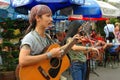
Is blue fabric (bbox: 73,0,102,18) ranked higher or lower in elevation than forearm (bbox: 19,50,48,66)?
lower

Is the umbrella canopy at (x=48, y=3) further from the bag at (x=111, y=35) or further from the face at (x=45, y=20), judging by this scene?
the bag at (x=111, y=35)

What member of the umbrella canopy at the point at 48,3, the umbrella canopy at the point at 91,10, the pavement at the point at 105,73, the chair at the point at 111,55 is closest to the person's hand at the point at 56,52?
the umbrella canopy at the point at 48,3

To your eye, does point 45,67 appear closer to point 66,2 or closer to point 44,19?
point 44,19

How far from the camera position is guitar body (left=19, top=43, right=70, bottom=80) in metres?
3.28

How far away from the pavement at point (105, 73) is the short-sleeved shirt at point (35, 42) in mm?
7592

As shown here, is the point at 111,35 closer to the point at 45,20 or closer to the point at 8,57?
the point at 8,57

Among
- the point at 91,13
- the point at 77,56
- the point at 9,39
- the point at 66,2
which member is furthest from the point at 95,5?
the point at 77,56

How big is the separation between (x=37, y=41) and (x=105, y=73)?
30.9ft

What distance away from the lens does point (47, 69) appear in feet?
11.5

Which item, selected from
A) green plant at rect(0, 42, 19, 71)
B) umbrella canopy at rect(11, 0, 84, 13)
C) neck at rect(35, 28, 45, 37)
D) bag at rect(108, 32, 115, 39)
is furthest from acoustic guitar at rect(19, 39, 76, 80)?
bag at rect(108, 32, 115, 39)

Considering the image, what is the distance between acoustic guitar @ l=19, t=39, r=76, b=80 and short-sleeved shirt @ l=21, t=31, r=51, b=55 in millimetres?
72

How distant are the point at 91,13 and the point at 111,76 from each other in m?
2.49

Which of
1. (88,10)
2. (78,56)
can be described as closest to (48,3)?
(88,10)

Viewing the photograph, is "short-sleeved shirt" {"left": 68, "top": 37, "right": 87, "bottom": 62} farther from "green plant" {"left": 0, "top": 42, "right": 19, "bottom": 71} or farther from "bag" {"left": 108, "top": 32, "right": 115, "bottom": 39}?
"bag" {"left": 108, "top": 32, "right": 115, "bottom": 39}
